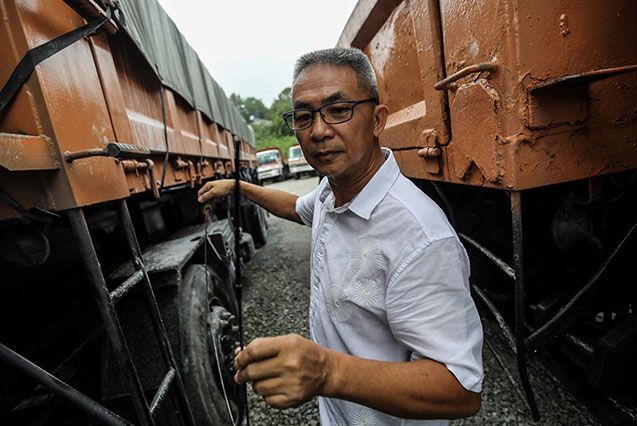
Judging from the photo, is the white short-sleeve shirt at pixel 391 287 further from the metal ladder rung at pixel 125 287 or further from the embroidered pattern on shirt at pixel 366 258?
the metal ladder rung at pixel 125 287

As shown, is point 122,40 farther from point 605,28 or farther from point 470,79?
point 605,28

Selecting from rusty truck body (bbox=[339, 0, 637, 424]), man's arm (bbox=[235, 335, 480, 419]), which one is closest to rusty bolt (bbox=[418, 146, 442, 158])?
rusty truck body (bbox=[339, 0, 637, 424])

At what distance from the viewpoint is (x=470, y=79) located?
126 cm

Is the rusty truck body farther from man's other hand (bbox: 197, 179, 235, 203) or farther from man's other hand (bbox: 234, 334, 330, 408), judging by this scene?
man's other hand (bbox: 197, 179, 235, 203)

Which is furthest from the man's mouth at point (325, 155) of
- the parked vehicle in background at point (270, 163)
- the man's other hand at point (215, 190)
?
the parked vehicle in background at point (270, 163)

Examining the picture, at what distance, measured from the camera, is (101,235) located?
2365mm

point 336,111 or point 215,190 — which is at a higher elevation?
point 336,111

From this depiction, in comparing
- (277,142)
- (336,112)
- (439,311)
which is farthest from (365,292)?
(277,142)

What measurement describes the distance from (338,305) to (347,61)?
33.6 inches

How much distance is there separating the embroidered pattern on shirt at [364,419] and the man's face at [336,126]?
84 centimetres

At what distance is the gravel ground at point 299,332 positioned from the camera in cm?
178

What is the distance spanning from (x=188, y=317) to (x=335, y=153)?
1.31 m

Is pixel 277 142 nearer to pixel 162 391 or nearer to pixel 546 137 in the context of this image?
pixel 162 391

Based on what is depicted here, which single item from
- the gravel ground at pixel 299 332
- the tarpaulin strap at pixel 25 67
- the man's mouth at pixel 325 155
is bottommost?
the gravel ground at pixel 299 332
